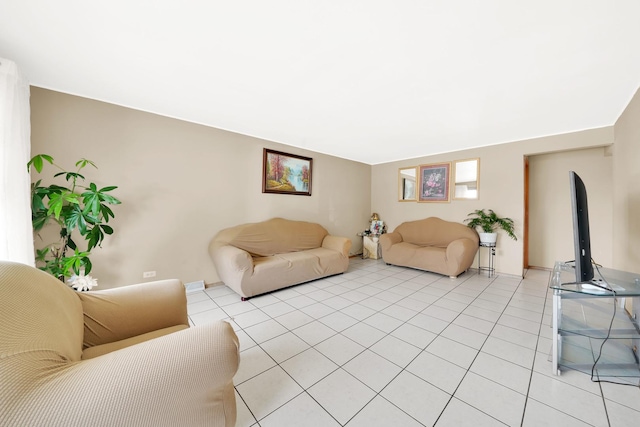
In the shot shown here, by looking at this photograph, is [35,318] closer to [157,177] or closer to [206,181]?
[157,177]

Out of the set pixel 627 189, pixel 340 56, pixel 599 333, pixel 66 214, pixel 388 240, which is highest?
pixel 340 56

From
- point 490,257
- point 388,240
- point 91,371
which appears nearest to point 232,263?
point 91,371

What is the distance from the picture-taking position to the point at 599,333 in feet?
5.64

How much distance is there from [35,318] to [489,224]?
16.6ft

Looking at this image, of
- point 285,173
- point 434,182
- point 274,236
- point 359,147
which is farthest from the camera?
point 434,182

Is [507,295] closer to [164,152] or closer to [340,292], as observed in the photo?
[340,292]

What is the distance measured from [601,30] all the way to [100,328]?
3.67 meters

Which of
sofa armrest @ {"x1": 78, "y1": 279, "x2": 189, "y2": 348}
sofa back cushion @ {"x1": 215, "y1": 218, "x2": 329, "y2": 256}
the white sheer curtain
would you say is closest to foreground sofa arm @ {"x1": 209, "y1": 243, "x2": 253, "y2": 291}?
sofa back cushion @ {"x1": 215, "y1": 218, "x2": 329, "y2": 256}

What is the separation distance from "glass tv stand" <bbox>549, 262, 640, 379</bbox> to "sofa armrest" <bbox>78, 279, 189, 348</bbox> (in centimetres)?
265

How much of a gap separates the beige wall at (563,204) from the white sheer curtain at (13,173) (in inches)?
273

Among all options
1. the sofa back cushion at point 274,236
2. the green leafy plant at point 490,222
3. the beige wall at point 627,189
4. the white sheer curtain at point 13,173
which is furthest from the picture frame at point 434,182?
the white sheer curtain at point 13,173

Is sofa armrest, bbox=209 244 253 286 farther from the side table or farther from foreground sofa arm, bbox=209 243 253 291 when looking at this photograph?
the side table

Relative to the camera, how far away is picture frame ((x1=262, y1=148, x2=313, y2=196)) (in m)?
3.86

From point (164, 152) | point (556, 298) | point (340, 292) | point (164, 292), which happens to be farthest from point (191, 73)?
point (556, 298)
